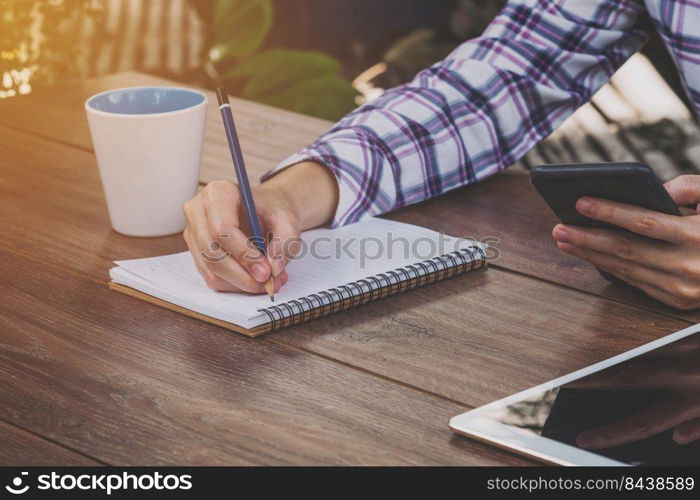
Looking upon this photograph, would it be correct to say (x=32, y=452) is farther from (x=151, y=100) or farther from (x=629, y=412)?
(x=151, y=100)

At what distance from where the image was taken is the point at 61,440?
687 millimetres

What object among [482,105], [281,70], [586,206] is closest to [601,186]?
[586,206]

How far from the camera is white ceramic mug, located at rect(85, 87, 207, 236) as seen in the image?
1033 mm

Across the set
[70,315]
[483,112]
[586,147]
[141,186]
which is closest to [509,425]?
[70,315]

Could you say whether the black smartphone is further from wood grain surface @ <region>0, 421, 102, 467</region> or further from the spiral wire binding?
wood grain surface @ <region>0, 421, 102, 467</region>

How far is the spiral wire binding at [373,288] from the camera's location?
87 centimetres

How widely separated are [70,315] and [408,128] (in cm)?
55

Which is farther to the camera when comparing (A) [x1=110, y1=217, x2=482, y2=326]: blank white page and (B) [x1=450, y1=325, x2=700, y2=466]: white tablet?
(A) [x1=110, y1=217, x2=482, y2=326]: blank white page

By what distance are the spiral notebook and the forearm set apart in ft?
0.09

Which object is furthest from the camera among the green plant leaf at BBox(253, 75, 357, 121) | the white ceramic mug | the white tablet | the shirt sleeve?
the green plant leaf at BBox(253, 75, 357, 121)

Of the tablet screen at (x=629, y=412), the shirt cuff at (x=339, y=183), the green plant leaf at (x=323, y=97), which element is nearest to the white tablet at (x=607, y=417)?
the tablet screen at (x=629, y=412)

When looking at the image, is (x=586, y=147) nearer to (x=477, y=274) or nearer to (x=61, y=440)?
(x=477, y=274)

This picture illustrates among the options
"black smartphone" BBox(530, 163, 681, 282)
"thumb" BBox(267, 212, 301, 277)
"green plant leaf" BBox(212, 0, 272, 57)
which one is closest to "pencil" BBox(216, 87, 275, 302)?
"thumb" BBox(267, 212, 301, 277)

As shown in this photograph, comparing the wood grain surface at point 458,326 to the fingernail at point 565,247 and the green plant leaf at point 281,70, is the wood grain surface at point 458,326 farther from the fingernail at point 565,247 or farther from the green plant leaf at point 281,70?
the green plant leaf at point 281,70
